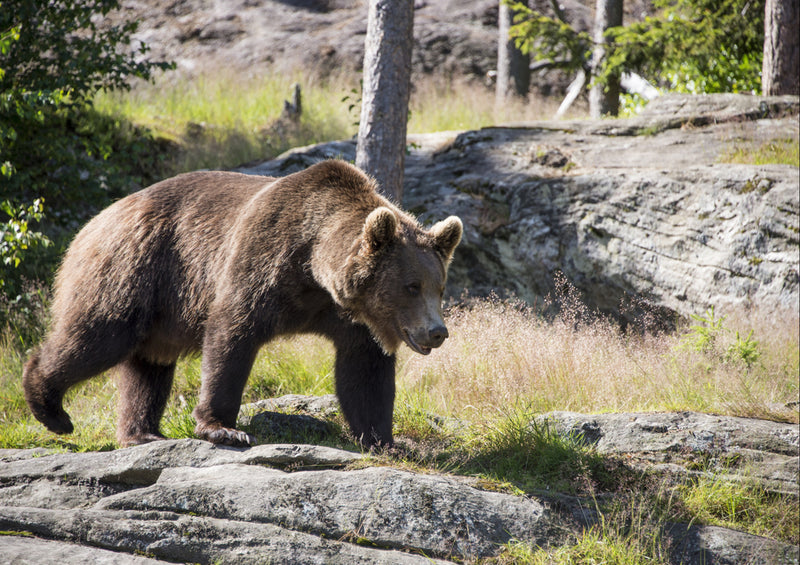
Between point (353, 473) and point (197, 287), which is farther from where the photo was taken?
point (197, 287)

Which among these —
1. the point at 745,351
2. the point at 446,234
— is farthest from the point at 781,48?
the point at 446,234

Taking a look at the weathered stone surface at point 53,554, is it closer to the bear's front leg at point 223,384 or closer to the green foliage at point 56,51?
the bear's front leg at point 223,384

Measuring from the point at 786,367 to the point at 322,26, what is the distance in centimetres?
1490

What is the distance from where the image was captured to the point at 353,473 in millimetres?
3992

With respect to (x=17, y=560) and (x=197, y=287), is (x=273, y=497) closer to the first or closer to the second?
(x=17, y=560)

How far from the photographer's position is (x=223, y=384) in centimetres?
437

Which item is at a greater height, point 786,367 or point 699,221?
point 699,221

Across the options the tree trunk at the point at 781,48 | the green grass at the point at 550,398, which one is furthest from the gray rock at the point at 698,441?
the tree trunk at the point at 781,48

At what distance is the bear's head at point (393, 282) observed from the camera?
425 centimetres

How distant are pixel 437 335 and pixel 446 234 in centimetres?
74

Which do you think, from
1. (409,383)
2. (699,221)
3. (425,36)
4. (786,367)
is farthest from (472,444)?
(425,36)

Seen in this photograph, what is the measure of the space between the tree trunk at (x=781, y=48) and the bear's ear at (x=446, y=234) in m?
8.34

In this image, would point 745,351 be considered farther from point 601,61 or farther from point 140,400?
point 601,61

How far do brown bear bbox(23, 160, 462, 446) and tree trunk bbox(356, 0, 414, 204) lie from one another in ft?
9.54
